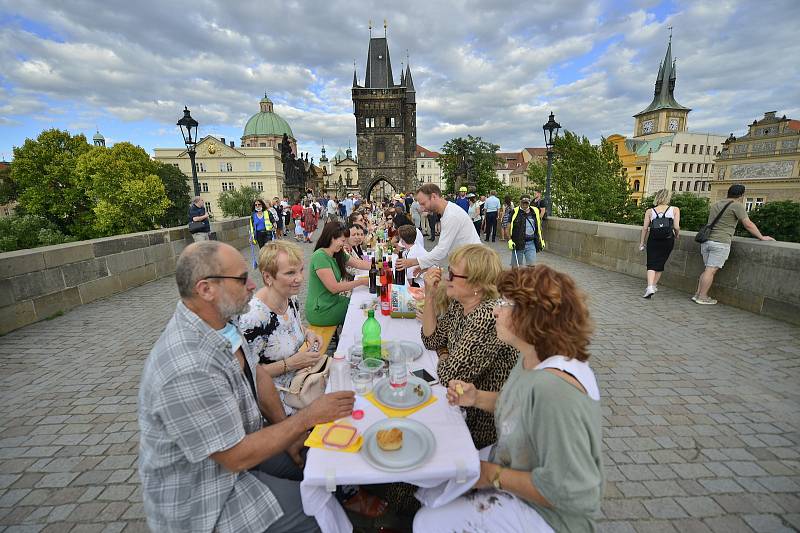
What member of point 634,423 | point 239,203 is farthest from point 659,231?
point 239,203

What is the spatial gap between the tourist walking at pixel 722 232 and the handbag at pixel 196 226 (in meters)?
11.4

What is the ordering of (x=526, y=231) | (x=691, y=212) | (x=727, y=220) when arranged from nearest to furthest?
(x=727, y=220)
(x=526, y=231)
(x=691, y=212)

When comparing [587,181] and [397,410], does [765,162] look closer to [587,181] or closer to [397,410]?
[587,181]

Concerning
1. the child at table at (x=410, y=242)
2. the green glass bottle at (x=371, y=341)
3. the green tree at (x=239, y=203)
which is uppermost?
the green tree at (x=239, y=203)

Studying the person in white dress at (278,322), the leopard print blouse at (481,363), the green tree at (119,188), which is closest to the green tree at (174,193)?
the green tree at (119,188)

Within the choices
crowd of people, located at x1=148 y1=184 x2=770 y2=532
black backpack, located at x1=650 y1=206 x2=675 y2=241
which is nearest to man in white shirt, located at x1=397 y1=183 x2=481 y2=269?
crowd of people, located at x1=148 y1=184 x2=770 y2=532

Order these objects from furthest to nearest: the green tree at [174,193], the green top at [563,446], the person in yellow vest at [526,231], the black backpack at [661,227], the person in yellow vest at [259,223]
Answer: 1. the green tree at [174,193]
2. the person in yellow vest at [259,223]
3. the person in yellow vest at [526,231]
4. the black backpack at [661,227]
5. the green top at [563,446]

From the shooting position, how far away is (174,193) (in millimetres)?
46844

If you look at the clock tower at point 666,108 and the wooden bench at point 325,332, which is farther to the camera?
the clock tower at point 666,108

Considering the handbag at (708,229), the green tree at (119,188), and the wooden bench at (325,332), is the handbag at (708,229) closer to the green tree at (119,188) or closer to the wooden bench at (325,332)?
the wooden bench at (325,332)

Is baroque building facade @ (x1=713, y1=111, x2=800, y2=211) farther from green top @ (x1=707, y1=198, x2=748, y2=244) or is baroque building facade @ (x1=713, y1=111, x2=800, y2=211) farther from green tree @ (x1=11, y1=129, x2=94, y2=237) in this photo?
green tree @ (x1=11, y1=129, x2=94, y2=237)

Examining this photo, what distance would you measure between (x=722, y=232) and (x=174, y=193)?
182 feet

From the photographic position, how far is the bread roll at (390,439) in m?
1.55

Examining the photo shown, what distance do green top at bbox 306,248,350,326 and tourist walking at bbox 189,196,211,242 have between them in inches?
285
